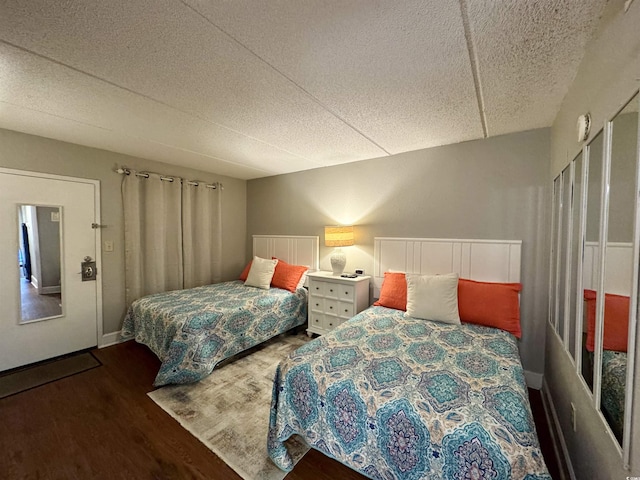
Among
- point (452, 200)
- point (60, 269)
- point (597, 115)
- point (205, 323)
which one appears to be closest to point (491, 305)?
point (452, 200)

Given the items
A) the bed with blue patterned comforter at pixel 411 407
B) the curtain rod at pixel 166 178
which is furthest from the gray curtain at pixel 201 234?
the bed with blue patterned comforter at pixel 411 407

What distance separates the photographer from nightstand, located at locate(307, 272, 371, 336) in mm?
3031

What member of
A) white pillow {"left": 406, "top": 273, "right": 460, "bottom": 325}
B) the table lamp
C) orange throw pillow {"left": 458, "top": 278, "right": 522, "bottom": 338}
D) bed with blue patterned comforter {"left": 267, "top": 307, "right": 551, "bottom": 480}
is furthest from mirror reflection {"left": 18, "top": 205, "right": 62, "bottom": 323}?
orange throw pillow {"left": 458, "top": 278, "right": 522, "bottom": 338}

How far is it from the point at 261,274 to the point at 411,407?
9.04ft

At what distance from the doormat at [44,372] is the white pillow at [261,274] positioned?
1.80 m

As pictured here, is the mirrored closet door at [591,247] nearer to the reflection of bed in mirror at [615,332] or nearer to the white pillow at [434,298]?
the reflection of bed in mirror at [615,332]

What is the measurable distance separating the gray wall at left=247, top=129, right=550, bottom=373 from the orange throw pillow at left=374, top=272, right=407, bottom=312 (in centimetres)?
55

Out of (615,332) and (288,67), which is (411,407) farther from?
(288,67)

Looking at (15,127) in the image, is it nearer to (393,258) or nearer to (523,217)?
(393,258)

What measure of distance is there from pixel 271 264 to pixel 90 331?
2.19m

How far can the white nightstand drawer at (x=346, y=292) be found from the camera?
3013mm

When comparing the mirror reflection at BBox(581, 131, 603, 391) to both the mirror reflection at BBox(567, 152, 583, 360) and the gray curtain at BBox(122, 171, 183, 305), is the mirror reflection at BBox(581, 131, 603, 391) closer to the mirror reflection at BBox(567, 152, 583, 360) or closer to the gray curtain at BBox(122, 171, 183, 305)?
the mirror reflection at BBox(567, 152, 583, 360)

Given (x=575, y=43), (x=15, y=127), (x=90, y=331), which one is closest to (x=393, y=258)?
(x=575, y=43)

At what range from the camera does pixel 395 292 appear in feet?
8.82
